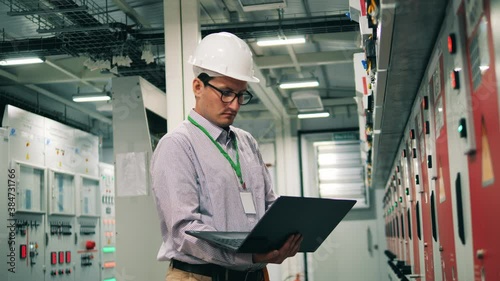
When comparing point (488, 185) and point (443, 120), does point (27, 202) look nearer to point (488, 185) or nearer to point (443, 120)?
point (443, 120)

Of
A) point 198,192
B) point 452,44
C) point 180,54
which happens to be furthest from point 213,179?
point 180,54

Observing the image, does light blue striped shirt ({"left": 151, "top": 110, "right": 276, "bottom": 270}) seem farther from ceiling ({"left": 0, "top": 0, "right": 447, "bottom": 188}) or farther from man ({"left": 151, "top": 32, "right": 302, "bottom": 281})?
ceiling ({"left": 0, "top": 0, "right": 447, "bottom": 188})

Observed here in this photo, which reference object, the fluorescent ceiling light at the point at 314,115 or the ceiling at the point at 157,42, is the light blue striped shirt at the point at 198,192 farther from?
the fluorescent ceiling light at the point at 314,115

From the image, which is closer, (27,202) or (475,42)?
(475,42)

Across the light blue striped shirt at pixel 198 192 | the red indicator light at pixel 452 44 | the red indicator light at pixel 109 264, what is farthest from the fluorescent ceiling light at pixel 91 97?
the red indicator light at pixel 452 44

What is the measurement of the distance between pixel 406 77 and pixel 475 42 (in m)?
1.69

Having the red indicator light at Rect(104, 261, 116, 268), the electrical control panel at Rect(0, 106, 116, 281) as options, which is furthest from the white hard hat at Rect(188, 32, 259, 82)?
the red indicator light at Rect(104, 261, 116, 268)

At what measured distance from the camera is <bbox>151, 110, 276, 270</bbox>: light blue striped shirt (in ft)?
6.76

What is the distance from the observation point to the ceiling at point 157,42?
3.31m

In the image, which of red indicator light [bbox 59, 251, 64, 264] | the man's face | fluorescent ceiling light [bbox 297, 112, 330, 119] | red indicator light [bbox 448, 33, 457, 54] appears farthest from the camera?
fluorescent ceiling light [bbox 297, 112, 330, 119]

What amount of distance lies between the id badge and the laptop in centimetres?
21

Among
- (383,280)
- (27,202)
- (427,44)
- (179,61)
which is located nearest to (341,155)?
(383,280)

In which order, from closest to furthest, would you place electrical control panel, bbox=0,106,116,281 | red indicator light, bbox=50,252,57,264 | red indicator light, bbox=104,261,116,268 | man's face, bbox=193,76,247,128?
man's face, bbox=193,76,247,128 < electrical control panel, bbox=0,106,116,281 < red indicator light, bbox=50,252,57,264 < red indicator light, bbox=104,261,116,268

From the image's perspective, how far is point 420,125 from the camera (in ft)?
12.1
